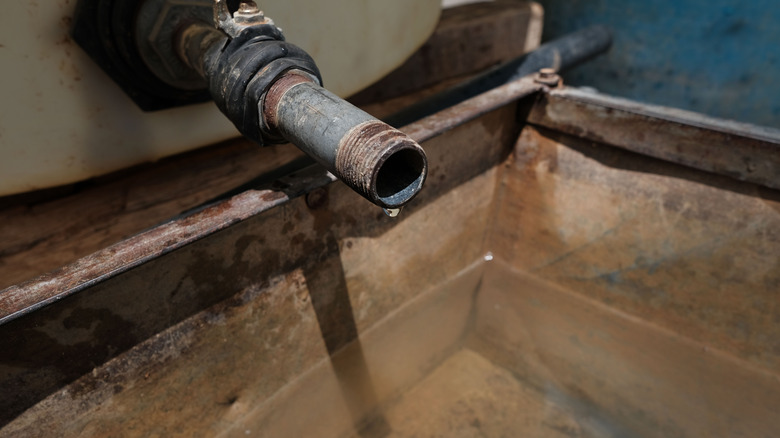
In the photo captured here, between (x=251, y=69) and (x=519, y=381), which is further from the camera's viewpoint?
(x=519, y=381)

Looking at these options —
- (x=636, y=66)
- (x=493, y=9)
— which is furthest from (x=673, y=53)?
(x=493, y=9)

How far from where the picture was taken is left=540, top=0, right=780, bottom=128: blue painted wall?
7.01ft

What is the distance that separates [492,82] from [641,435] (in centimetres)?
117

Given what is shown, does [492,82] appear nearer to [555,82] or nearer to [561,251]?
[555,82]

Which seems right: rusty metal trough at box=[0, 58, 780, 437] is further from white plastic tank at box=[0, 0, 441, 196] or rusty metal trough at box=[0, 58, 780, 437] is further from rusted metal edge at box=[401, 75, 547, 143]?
white plastic tank at box=[0, 0, 441, 196]

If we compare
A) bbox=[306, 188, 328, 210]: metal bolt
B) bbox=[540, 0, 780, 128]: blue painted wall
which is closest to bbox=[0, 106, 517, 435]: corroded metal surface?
bbox=[306, 188, 328, 210]: metal bolt

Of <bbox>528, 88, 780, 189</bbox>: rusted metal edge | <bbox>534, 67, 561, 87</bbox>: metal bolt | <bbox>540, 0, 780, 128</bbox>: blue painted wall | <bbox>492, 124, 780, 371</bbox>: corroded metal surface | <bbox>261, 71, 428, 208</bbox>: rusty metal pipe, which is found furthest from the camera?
<bbox>540, 0, 780, 128</bbox>: blue painted wall

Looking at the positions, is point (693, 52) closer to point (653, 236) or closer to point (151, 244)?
point (653, 236)

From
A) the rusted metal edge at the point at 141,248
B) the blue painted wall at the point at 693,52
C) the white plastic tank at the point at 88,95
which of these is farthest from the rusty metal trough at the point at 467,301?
the blue painted wall at the point at 693,52

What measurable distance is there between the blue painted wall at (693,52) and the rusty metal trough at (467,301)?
4.17ft

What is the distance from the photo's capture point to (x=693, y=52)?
2285mm

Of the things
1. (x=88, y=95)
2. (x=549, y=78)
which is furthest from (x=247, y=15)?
(x=549, y=78)

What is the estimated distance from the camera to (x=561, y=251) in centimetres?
161

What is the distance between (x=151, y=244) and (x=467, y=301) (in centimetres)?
111
